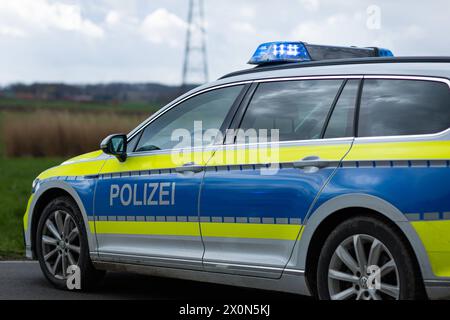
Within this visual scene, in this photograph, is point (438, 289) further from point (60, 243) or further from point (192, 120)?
point (60, 243)

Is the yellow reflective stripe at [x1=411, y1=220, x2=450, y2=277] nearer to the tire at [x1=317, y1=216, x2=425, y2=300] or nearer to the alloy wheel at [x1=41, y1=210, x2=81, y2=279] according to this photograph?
the tire at [x1=317, y1=216, x2=425, y2=300]

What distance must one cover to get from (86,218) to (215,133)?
142 cm

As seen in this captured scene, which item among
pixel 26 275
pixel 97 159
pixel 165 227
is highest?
pixel 97 159

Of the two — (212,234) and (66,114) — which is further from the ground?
(66,114)

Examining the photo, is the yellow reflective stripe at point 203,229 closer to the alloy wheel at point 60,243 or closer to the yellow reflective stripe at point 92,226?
the yellow reflective stripe at point 92,226

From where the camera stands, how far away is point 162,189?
6641 mm

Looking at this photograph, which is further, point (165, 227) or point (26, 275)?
point (26, 275)

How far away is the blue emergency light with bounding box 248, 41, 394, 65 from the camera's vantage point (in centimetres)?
664

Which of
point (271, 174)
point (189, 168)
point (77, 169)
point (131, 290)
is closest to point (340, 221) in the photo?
point (271, 174)

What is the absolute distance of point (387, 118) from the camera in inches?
218

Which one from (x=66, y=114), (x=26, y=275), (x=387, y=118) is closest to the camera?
(x=387, y=118)

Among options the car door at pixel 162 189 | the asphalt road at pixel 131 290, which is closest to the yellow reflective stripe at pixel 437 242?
the car door at pixel 162 189

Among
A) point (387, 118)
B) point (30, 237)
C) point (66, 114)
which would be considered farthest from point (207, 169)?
point (66, 114)

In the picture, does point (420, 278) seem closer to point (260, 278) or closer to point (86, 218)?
point (260, 278)
